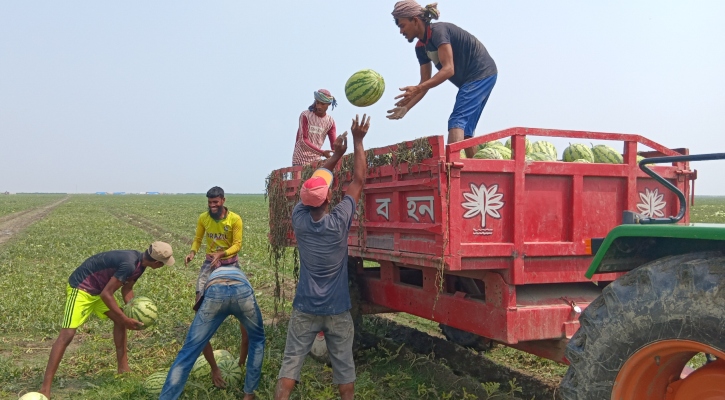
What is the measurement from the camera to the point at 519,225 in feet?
13.9

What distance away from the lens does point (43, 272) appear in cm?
1367

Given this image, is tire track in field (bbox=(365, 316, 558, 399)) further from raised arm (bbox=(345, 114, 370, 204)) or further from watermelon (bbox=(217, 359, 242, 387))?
raised arm (bbox=(345, 114, 370, 204))

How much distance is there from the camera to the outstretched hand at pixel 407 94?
524 cm

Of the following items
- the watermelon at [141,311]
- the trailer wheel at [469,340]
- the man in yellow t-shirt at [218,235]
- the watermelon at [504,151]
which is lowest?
the trailer wheel at [469,340]

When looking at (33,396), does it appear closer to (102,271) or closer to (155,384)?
(155,384)

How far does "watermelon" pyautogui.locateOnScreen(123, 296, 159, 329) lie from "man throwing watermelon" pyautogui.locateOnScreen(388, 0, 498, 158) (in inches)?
126

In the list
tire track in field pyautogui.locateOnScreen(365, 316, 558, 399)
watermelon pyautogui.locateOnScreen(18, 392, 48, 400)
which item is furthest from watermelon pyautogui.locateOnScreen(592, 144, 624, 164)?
watermelon pyautogui.locateOnScreen(18, 392, 48, 400)

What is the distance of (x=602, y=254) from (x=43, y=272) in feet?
44.6

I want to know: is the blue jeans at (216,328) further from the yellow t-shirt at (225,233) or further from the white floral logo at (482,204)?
the white floral logo at (482,204)

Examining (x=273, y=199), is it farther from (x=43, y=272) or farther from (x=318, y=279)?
(x=43, y=272)

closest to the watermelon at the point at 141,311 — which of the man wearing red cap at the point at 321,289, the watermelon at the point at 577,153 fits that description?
the man wearing red cap at the point at 321,289

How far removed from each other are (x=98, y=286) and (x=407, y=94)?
3602 mm

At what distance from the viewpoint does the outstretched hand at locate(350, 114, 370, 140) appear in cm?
505

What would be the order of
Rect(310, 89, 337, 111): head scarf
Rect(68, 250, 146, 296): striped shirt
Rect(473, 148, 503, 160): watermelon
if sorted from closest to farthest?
Rect(473, 148, 503, 160): watermelon < Rect(68, 250, 146, 296): striped shirt < Rect(310, 89, 337, 111): head scarf
